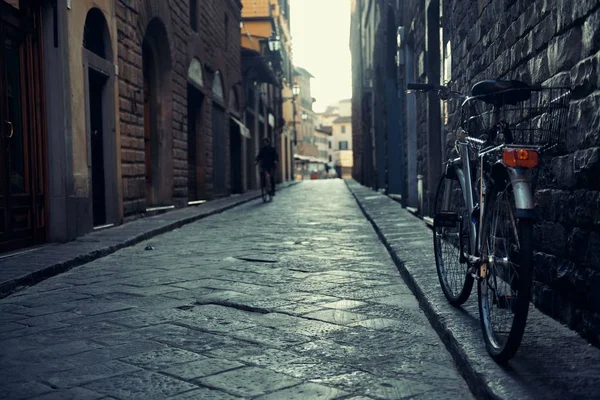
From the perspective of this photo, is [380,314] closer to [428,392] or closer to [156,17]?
[428,392]

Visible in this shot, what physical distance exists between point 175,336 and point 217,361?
52cm

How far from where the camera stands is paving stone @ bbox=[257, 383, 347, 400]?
8.01 ft

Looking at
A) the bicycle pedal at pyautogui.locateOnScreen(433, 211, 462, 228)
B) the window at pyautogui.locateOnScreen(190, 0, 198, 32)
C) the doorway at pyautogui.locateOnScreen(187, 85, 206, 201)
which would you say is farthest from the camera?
the doorway at pyautogui.locateOnScreen(187, 85, 206, 201)

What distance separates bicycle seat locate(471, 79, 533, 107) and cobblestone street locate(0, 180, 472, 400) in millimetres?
1157

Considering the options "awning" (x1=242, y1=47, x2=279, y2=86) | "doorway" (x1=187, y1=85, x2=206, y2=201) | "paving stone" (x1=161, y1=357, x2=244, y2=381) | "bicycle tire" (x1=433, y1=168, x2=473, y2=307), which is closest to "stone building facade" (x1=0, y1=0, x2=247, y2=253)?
"doorway" (x1=187, y1=85, x2=206, y2=201)

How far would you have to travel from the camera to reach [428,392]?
251 cm

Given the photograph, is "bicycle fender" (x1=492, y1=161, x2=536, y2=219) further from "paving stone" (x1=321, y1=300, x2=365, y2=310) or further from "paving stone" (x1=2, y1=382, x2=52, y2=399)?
"paving stone" (x1=2, y1=382, x2=52, y2=399)

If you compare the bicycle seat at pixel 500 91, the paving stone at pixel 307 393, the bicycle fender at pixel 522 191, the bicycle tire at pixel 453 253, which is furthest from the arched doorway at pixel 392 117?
the paving stone at pixel 307 393

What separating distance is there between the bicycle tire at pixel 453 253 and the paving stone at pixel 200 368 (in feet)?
4.18

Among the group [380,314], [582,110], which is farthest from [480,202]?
[380,314]

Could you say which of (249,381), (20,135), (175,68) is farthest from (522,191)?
(175,68)

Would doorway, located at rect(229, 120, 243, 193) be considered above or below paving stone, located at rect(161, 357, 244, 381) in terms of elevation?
above

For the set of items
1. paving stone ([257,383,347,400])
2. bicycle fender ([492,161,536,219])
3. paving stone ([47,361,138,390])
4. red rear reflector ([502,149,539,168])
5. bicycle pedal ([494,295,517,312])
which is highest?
red rear reflector ([502,149,539,168])

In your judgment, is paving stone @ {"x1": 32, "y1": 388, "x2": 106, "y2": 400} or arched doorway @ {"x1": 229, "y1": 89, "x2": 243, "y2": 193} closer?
paving stone @ {"x1": 32, "y1": 388, "x2": 106, "y2": 400}
